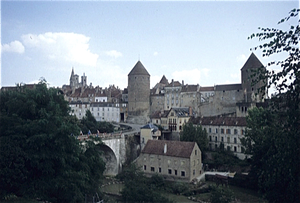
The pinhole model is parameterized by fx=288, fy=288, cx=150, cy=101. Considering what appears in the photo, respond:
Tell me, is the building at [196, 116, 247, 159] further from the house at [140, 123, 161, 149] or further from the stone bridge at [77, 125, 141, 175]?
the stone bridge at [77, 125, 141, 175]

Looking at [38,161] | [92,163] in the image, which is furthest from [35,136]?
[92,163]

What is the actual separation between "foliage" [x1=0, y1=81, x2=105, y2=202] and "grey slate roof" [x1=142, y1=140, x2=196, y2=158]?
14.4 m

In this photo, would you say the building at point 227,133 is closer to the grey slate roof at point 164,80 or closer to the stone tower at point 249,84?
the stone tower at point 249,84

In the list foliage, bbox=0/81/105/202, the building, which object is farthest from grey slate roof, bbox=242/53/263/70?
foliage, bbox=0/81/105/202

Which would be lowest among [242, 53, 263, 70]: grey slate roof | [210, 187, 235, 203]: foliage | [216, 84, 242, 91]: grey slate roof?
[210, 187, 235, 203]: foliage

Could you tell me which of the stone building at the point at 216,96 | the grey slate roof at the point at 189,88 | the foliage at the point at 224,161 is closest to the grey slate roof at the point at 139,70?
the stone building at the point at 216,96

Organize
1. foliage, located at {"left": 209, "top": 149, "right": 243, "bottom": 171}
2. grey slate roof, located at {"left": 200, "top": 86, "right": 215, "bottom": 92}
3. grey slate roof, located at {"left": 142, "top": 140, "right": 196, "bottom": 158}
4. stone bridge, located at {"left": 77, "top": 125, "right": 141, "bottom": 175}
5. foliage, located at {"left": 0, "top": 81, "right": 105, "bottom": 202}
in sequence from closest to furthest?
1. foliage, located at {"left": 0, "top": 81, "right": 105, "bottom": 202}
2. grey slate roof, located at {"left": 142, "top": 140, "right": 196, "bottom": 158}
3. foliage, located at {"left": 209, "top": 149, "right": 243, "bottom": 171}
4. stone bridge, located at {"left": 77, "top": 125, "right": 141, "bottom": 175}
5. grey slate roof, located at {"left": 200, "top": 86, "right": 215, "bottom": 92}

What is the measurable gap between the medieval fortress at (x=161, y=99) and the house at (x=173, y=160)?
13.4m

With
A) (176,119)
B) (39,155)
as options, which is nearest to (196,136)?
(176,119)

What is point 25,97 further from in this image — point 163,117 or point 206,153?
point 163,117

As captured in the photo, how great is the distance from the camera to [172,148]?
102ft

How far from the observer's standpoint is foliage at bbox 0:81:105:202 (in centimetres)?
1360

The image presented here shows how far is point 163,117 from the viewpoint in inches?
1682

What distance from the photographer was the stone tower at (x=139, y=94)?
5525 centimetres
